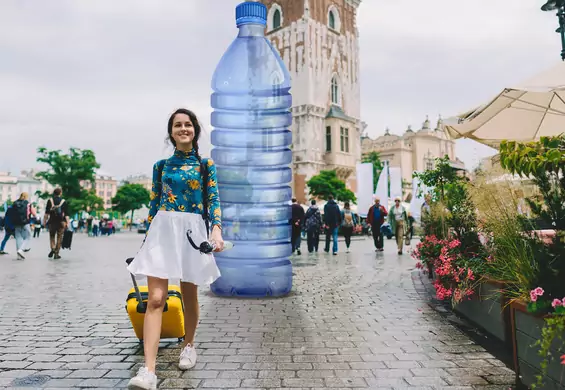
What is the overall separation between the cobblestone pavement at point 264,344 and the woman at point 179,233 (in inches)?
17.3

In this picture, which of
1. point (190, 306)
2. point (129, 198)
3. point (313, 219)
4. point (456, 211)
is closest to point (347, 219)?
point (313, 219)

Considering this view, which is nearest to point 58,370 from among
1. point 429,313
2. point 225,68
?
point 429,313

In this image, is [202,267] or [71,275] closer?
[202,267]

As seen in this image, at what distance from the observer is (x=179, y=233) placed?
3088mm

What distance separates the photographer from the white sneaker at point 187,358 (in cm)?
322

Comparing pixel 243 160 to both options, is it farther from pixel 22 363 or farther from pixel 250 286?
pixel 22 363

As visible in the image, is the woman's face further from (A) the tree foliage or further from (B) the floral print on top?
(A) the tree foliage

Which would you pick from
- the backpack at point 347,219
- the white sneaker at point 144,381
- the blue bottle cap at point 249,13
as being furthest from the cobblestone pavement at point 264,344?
the backpack at point 347,219

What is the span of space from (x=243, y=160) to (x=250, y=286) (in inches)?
69.3

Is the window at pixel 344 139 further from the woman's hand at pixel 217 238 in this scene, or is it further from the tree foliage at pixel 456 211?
the woman's hand at pixel 217 238

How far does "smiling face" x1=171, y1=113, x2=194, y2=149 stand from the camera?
323cm

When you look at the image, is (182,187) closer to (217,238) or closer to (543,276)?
(217,238)

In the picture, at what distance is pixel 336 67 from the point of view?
48.1m

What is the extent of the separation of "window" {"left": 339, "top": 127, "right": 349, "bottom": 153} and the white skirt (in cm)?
4560
